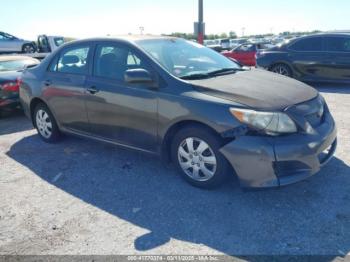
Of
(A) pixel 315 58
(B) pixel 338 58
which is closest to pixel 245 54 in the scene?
(A) pixel 315 58

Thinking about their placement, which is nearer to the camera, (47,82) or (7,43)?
(47,82)

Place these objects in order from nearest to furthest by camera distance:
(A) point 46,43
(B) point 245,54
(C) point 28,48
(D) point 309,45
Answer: (D) point 309,45, (B) point 245,54, (C) point 28,48, (A) point 46,43

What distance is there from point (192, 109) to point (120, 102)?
105cm

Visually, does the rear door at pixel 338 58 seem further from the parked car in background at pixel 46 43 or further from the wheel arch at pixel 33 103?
the parked car in background at pixel 46 43

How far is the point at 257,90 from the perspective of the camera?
3543 mm

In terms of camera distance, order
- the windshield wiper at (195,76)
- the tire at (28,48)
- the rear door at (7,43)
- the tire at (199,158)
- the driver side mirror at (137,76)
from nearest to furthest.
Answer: the tire at (199,158), the driver side mirror at (137,76), the windshield wiper at (195,76), the rear door at (7,43), the tire at (28,48)

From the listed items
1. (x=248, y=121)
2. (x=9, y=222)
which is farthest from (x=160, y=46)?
(x=9, y=222)

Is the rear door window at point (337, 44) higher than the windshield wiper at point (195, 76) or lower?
higher

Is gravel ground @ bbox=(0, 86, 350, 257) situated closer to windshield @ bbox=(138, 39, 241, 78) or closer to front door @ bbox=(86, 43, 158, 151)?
front door @ bbox=(86, 43, 158, 151)

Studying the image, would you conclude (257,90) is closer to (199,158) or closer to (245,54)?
(199,158)

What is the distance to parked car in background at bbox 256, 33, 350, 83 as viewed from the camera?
927 cm

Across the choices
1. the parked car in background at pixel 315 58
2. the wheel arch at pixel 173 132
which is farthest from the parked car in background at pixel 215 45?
the wheel arch at pixel 173 132

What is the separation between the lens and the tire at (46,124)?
17.5ft

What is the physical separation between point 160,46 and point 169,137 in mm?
1254
